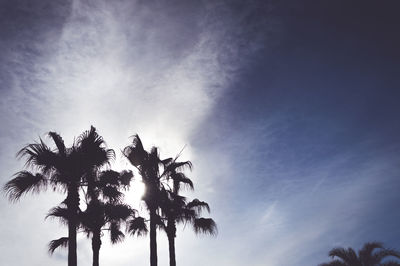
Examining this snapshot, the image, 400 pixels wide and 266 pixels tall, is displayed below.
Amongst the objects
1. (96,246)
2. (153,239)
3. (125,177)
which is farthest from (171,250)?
(125,177)

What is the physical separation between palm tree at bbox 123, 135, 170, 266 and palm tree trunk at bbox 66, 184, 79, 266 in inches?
179

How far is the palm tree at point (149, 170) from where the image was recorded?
1631 cm

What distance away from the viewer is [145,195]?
1684cm

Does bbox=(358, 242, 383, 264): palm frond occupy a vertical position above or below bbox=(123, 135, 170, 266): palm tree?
below

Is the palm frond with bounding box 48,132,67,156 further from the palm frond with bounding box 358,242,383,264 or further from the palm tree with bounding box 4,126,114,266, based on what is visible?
the palm frond with bounding box 358,242,383,264

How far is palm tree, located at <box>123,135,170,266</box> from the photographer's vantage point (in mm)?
16312

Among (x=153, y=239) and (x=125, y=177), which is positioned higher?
(x=125, y=177)

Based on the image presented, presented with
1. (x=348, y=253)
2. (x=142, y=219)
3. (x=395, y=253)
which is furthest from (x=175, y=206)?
(x=395, y=253)

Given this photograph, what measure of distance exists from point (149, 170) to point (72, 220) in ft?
19.1

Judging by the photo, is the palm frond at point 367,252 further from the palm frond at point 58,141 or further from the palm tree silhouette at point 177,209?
the palm frond at point 58,141

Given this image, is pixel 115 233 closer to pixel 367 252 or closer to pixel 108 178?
pixel 108 178

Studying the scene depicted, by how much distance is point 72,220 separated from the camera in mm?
12477

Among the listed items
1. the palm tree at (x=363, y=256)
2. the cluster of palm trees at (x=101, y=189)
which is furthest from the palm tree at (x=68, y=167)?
the palm tree at (x=363, y=256)

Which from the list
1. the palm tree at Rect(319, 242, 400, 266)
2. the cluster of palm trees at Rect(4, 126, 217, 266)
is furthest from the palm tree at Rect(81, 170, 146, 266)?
the palm tree at Rect(319, 242, 400, 266)
